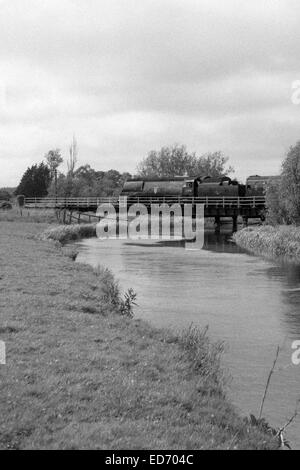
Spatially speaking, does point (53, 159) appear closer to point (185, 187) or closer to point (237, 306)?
point (185, 187)

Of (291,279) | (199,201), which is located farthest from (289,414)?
(199,201)

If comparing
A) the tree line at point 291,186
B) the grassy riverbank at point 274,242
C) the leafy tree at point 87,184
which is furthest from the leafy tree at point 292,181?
the leafy tree at point 87,184

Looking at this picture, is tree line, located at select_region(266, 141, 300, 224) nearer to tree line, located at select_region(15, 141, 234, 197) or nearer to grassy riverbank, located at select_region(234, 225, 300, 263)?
grassy riverbank, located at select_region(234, 225, 300, 263)

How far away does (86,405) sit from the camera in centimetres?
784

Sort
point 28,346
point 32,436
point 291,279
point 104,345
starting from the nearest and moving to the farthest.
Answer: point 32,436
point 28,346
point 104,345
point 291,279

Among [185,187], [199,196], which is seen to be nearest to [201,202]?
[199,196]

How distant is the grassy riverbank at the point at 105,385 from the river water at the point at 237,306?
2.62 ft

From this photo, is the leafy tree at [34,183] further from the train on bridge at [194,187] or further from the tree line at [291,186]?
the tree line at [291,186]

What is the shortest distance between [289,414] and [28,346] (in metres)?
4.77

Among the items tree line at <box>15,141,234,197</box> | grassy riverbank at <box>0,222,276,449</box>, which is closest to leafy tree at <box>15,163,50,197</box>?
tree line at <box>15,141,234,197</box>

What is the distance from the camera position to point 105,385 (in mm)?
8727

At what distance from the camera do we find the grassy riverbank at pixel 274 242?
133 ft

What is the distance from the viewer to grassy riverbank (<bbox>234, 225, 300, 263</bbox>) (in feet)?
133
